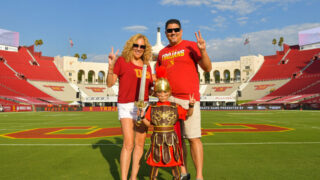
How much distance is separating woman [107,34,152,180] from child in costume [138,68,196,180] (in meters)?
0.31

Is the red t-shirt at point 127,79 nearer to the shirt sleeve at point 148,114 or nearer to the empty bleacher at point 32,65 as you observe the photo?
the shirt sleeve at point 148,114

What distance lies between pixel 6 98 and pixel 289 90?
182ft

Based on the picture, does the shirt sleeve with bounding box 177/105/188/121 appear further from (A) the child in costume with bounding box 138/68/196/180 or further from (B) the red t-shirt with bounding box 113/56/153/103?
(B) the red t-shirt with bounding box 113/56/153/103

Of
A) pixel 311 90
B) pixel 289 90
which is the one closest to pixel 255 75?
Answer: pixel 289 90

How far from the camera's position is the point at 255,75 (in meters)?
63.7

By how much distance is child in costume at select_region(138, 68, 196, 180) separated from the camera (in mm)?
3451

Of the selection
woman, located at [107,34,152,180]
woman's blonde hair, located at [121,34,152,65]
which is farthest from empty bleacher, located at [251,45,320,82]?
woman, located at [107,34,152,180]

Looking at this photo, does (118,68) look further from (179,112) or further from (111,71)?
(179,112)

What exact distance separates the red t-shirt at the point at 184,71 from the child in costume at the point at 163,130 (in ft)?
1.07

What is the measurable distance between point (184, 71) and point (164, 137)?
1.16m

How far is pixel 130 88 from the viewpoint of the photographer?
3.84m

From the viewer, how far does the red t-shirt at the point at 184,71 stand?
388cm

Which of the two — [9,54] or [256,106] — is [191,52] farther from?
[9,54]

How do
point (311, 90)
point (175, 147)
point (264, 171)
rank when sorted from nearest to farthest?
point (175, 147) → point (264, 171) → point (311, 90)
